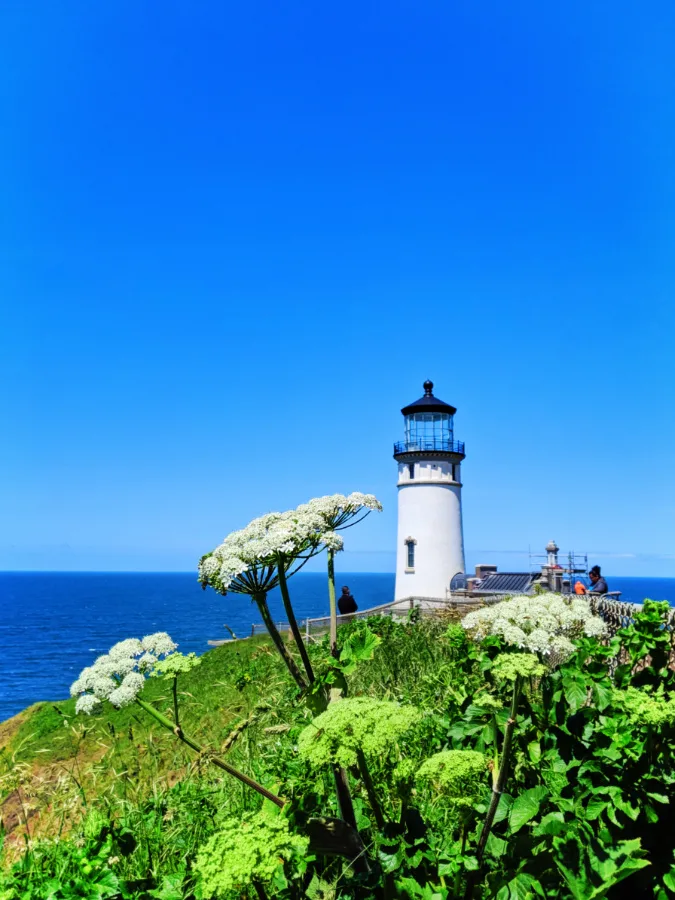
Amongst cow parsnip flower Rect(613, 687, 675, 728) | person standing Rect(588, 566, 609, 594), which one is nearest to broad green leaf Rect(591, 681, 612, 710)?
cow parsnip flower Rect(613, 687, 675, 728)

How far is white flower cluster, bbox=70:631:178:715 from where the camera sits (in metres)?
3.36

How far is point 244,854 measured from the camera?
2387 mm

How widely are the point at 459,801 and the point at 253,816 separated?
1.08 metres

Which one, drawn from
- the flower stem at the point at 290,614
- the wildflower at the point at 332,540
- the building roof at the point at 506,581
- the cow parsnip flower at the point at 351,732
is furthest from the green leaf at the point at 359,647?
the building roof at the point at 506,581

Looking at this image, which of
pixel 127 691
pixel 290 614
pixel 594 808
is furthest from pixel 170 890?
pixel 594 808

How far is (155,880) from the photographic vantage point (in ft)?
10.7

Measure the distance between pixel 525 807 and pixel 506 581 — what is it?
104 ft

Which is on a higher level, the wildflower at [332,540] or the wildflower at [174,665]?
the wildflower at [332,540]

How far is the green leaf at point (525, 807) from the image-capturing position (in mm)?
3094

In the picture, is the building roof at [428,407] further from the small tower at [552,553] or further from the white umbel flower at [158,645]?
the white umbel flower at [158,645]

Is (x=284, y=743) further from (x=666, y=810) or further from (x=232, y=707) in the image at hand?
(x=232, y=707)

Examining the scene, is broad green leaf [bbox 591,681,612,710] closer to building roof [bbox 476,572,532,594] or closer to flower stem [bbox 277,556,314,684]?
flower stem [bbox 277,556,314,684]

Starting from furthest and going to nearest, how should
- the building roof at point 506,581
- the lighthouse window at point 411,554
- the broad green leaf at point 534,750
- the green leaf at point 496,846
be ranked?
the lighthouse window at point 411,554 < the building roof at point 506,581 < the broad green leaf at point 534,750 < the green leaf at point 496,846

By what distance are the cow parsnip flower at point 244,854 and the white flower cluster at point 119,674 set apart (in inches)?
41.7
